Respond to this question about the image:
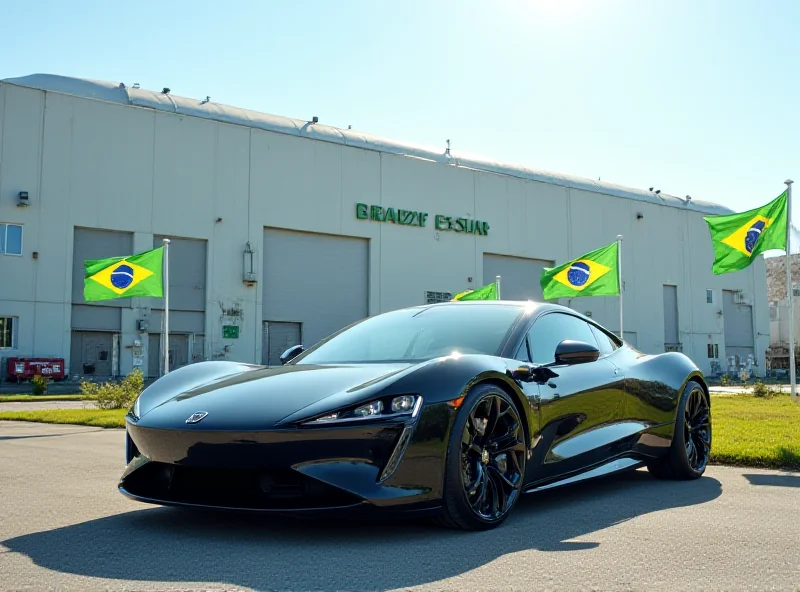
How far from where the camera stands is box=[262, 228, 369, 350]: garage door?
3881cm

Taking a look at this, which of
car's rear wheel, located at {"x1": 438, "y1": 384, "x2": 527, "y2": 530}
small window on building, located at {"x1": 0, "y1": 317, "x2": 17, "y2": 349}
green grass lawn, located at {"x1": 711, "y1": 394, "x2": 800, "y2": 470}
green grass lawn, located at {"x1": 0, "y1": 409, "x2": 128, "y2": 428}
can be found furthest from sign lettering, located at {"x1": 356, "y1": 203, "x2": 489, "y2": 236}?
car's rear wheel, located at {"x1": 438, "y1": 384, "x2": 527, "y2": 530}

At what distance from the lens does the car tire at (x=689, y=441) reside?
618 cm

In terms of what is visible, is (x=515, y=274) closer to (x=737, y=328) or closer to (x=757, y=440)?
(x=737, y=328)

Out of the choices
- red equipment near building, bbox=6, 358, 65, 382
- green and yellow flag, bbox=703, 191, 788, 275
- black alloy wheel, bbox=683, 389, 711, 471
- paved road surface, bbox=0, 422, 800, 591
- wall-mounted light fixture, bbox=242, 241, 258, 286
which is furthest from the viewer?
wall-mounted light fixture, bbox=242, 241, 258, 286

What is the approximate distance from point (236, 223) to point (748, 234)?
86.1 feet

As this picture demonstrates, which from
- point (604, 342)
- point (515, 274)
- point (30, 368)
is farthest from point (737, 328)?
point (604, 342)

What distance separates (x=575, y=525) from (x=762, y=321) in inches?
2385

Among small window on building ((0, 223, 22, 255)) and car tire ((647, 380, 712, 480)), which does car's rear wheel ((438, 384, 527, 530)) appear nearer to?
car tire ((647, 380, 712, 480))

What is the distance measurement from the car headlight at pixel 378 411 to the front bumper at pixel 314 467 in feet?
0.16

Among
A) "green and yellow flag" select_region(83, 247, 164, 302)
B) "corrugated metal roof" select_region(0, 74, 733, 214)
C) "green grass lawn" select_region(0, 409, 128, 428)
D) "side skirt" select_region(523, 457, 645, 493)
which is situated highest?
"corrugated metal roof" select_region(0, 74, 733, 214)

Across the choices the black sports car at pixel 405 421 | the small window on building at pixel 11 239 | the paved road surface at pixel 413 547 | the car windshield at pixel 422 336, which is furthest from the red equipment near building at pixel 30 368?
the car windshield at pixel 422 336

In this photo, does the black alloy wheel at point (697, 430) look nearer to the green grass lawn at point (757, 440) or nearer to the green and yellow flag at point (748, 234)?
the green grass lawn at point (757, 440)

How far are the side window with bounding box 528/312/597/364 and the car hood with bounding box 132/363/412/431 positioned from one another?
3.35ft

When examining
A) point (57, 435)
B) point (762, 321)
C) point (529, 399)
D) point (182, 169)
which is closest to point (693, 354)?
point (762, 321)
